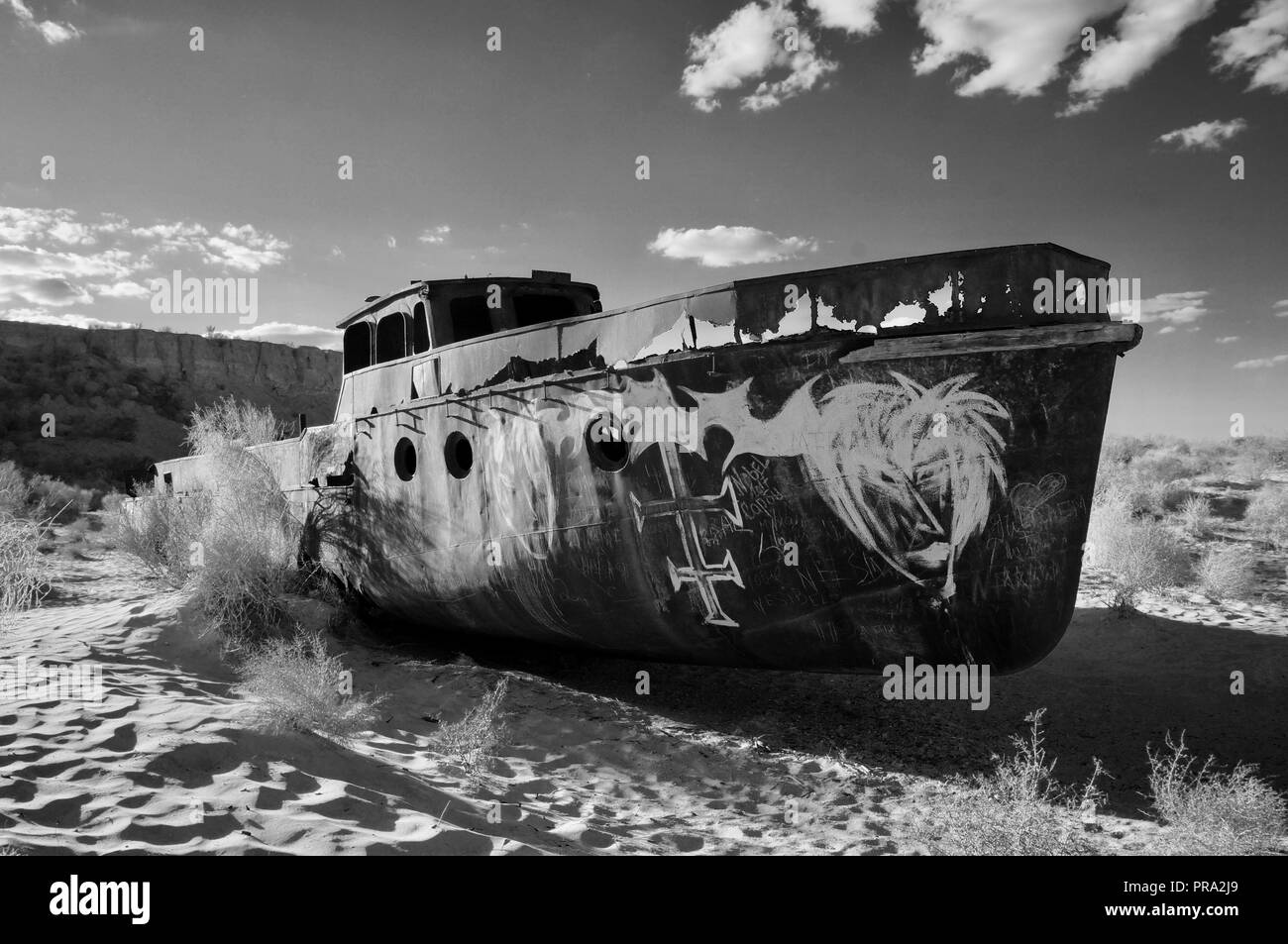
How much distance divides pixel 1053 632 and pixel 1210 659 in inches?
146

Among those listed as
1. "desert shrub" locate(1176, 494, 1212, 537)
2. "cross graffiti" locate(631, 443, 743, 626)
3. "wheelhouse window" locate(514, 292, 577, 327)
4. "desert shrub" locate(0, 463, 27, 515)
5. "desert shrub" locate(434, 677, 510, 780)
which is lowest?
"desert shrub" locate(434, 677, 510, 780)

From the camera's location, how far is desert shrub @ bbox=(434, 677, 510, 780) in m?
4.45

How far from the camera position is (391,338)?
283 inches

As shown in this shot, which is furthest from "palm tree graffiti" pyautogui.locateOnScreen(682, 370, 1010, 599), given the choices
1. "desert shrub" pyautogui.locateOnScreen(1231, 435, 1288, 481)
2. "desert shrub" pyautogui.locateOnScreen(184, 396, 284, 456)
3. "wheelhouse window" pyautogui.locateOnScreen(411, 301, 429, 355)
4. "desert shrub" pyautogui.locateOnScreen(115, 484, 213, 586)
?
"desert shrub" pyautogui.locateOnScreen(1231, 435, 1288, 481)

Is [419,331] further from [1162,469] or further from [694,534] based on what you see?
[1162,469]

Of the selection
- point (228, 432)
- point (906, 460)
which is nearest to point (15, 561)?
point (228, 432)

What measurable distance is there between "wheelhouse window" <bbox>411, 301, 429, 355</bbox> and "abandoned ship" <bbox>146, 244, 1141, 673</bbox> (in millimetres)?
979

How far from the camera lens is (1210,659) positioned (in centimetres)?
670

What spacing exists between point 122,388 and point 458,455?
34292 millimetres

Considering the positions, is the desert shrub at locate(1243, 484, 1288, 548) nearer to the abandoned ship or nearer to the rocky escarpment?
the abandoned ship

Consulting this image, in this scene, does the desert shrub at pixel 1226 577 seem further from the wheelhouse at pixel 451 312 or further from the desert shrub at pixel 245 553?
the desert shrub at pixel 245 553

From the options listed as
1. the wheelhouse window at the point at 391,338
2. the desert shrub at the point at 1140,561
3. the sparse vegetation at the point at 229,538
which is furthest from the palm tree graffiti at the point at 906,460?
the desert shrub at the point at 1140,561
